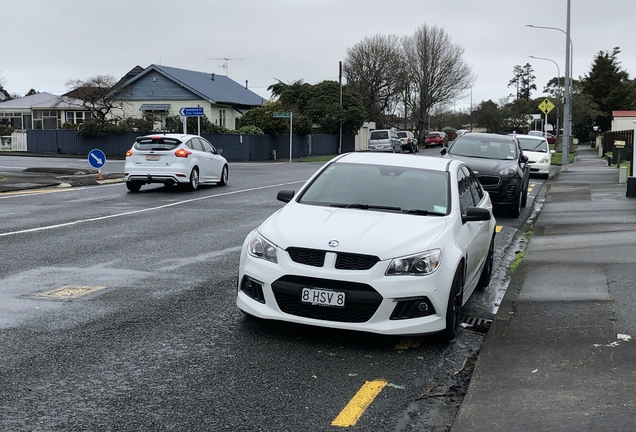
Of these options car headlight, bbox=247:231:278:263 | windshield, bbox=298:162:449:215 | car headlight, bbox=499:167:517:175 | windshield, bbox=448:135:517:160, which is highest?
windshield, bbox=448:135:517:160

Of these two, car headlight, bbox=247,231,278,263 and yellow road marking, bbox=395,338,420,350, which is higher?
car headlight, bbox=247,231,278,263

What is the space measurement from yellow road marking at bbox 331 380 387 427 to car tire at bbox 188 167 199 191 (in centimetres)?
1575

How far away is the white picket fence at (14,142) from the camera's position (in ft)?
158

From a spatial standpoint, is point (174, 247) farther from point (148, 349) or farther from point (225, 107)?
point (225, 107)

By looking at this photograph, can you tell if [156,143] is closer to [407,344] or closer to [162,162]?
[162,162]

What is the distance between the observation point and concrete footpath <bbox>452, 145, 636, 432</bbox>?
4484 millimetres

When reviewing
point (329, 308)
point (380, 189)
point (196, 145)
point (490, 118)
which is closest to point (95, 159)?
point (196, 145)

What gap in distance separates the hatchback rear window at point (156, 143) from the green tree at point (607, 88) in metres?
68.5

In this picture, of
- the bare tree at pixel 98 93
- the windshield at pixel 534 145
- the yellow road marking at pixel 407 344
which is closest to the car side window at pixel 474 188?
the yellow road marking at pixel 407 344

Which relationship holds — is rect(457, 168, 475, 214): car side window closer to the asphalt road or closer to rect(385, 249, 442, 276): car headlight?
the asphalt road

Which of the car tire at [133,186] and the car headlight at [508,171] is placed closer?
the car headlight at [508,171]

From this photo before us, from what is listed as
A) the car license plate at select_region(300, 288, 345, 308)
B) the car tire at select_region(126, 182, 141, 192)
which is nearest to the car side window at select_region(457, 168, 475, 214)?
the car license plate at select_region(300, 288, 345, 308)

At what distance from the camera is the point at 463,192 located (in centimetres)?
763

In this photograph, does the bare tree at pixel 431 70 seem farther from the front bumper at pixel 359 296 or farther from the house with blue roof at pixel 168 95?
the front bumper at pixel 359 296
